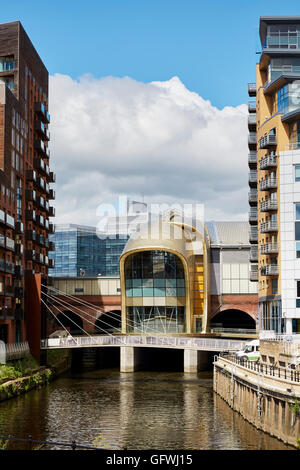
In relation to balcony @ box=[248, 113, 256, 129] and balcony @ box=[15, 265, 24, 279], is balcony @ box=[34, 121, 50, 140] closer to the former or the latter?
balcony @ box=[15, 265, 24, 279]

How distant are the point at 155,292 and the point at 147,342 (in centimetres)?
1521

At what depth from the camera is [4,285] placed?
7269cm

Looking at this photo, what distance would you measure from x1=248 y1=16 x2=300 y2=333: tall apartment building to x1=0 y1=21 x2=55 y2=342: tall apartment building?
100 feet

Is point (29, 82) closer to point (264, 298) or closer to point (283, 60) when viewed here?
point (283, 60)

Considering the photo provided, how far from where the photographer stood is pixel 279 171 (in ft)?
247

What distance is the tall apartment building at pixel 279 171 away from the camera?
7400cm

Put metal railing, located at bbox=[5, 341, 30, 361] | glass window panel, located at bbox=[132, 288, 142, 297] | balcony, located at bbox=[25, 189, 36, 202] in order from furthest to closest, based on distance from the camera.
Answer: glass window panel, located at bbox=[132, 288, 142, 297] → balcony, located at bbox=[25, 189, 36, 202] → metal railing, located at bbox=[5, 341, 30, 361]

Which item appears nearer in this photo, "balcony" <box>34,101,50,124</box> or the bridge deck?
the bridge deck

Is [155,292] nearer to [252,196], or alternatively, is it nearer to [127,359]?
[127,359]

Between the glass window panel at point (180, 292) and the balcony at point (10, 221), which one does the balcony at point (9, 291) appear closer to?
the balcony at point (10, 221)

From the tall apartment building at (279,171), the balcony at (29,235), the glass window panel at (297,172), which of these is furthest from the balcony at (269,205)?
the balcony at (29,235)

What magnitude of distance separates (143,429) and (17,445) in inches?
391

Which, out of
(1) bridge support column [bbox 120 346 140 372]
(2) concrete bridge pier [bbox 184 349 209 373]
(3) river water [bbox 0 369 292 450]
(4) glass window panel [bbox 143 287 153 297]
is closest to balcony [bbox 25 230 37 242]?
(4) glass window panel [bbox 143 287 153 297]

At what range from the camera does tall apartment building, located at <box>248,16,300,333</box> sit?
243 feet
